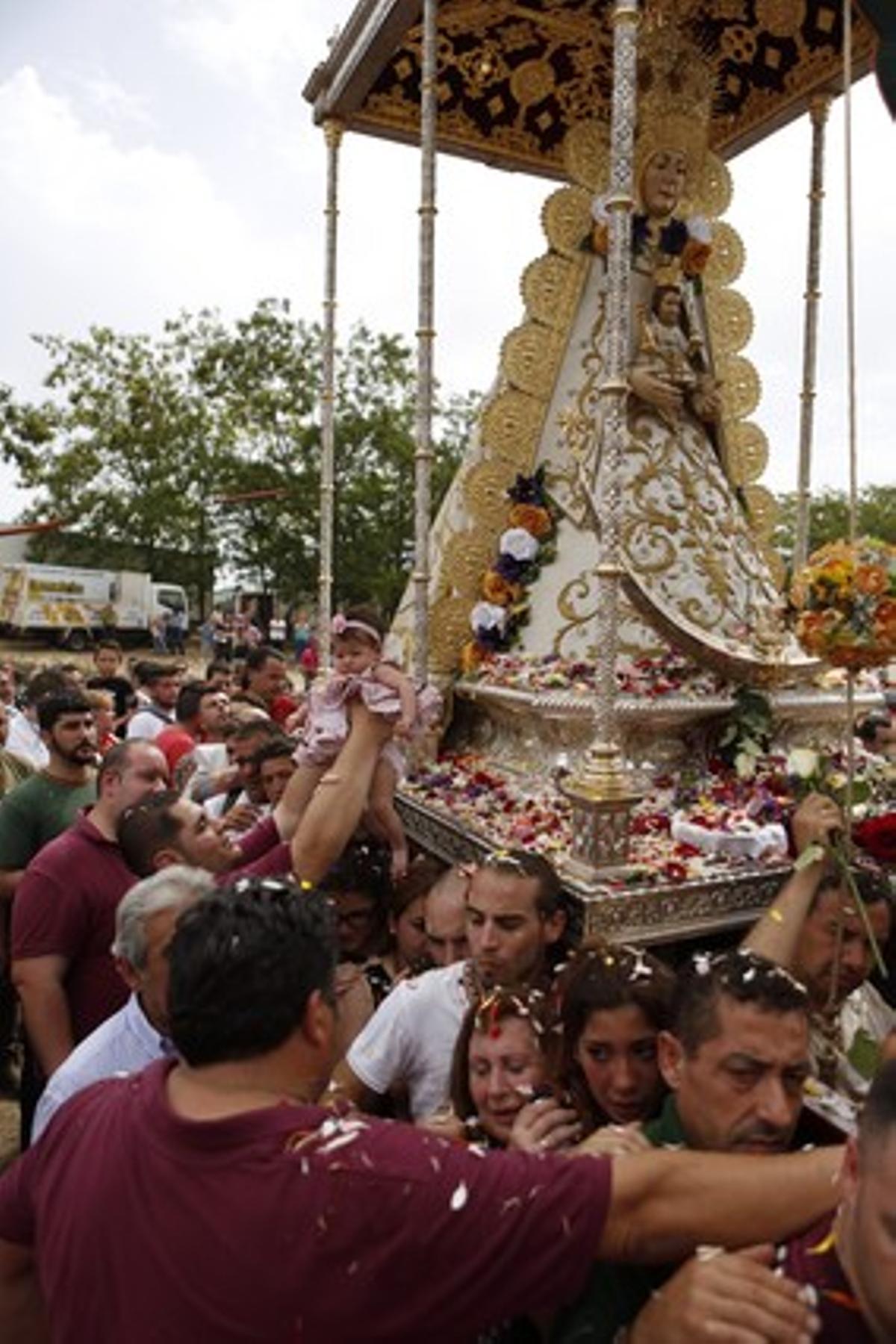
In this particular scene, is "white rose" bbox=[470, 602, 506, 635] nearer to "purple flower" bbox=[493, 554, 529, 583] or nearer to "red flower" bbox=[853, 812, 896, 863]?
"purple flower" bbox=[493, 554, 529, 583]

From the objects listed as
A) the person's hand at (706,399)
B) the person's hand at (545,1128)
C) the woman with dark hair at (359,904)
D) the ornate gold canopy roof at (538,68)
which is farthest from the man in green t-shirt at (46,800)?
the ornate gold canopy roof at (538,68)

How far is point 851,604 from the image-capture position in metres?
3.12

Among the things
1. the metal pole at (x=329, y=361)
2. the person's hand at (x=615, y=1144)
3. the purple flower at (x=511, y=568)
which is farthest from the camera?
the metal pole at (x=329, y=361)

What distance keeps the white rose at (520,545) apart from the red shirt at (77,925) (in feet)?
11.5

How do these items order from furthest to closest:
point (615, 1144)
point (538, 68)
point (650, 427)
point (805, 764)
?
point (538, 68)
point (650, 427)
point (805, 764)
point (615, 1144)

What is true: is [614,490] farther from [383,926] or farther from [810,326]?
[810,326]

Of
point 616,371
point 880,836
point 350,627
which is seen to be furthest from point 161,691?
point 880,836

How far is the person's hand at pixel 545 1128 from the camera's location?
1897 mm

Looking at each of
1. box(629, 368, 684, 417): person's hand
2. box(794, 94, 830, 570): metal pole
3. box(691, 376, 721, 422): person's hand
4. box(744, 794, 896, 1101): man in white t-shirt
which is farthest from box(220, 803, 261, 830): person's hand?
box(794, 94, 830, 570): metal pole

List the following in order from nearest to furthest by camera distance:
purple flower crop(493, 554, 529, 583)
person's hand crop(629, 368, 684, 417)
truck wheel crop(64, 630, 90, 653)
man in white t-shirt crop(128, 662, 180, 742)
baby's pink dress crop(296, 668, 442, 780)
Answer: baby's pink dress crop(296, 668, 442, 780) < person's hand crop(629, 368, 684, 417) < purple flower crop(493, 554, 529, 583) < man in white t-shirt crop(128, 662, 180, 742) < truck wheel crop(64, 630, 90, 653)

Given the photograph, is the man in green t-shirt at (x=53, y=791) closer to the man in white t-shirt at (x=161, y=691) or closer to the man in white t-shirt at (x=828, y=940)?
the man in white t-shirt at (x=161, y=691)

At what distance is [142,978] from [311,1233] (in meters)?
1.22

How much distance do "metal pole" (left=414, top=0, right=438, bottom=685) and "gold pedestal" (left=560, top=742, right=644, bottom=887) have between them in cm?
194

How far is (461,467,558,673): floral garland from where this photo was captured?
604 centimetres
